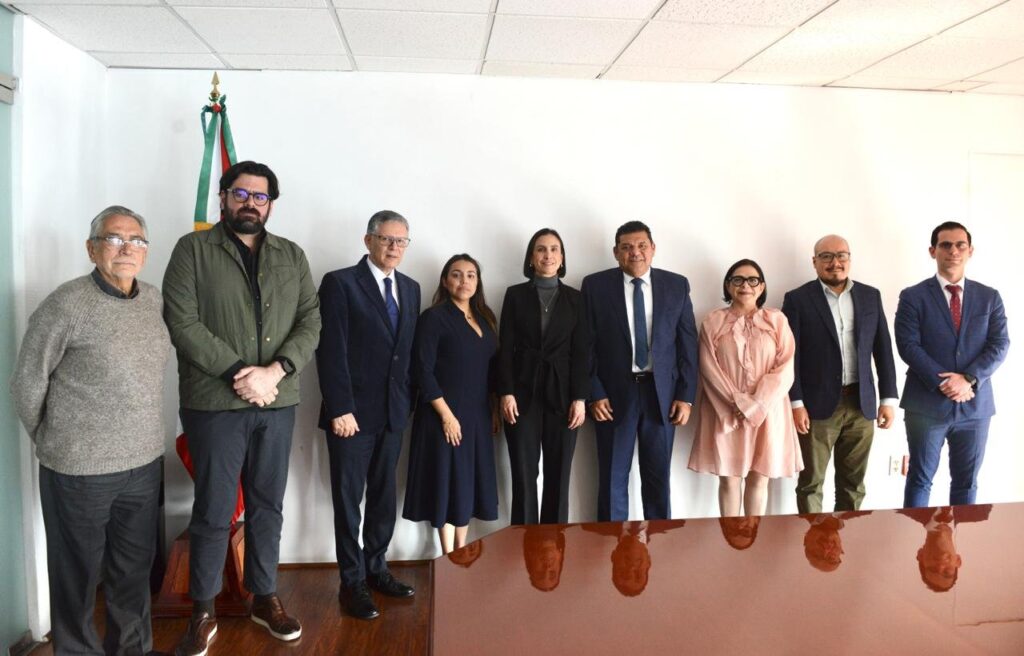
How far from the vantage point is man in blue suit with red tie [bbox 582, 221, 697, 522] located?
3432 millimetres

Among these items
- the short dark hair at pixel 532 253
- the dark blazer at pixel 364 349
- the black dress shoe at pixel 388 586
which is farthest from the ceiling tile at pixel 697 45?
the black dress shoe at pixel 388 586

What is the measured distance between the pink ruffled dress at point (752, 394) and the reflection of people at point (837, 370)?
0.46ft

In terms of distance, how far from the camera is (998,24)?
2.99m

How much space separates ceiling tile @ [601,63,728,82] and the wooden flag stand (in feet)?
9.57

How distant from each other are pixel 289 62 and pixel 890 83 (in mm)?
3284

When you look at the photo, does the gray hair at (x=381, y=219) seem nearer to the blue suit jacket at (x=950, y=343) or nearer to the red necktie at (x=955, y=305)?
the blue suit jacket at (x=950, y=343)

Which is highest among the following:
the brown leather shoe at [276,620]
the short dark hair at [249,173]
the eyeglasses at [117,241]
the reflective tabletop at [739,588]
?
the short dark hair at [249,173]

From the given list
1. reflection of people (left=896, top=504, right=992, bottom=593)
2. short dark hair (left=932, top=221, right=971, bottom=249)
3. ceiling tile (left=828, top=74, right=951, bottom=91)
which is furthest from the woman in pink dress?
reflection of people (left=896, top=504, right=992, bottom=593)

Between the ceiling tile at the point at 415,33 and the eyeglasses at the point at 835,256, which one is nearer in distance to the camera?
the ceiling tile at the point at 415,33

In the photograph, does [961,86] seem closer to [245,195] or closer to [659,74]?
[659,74]

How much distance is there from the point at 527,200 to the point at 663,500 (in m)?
1.74

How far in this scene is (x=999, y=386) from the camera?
4.08 metres

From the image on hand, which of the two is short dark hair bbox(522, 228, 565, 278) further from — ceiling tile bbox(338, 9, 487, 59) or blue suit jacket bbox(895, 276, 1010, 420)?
blue suit jacket bbox(895, 276, 1010, 420)

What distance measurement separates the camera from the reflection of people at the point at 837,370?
3.52m
